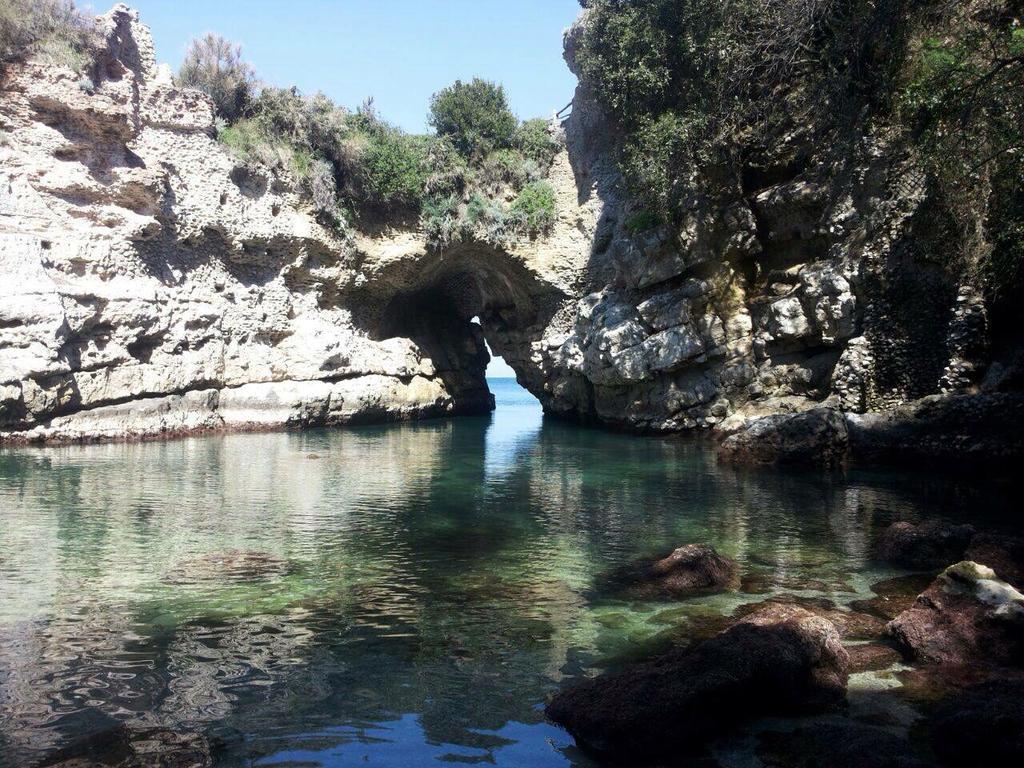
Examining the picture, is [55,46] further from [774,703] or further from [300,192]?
[774,703]

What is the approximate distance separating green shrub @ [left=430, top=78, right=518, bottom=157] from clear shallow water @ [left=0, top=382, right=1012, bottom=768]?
19.6 meters

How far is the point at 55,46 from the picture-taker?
23.8 m

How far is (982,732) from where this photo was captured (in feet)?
13.2

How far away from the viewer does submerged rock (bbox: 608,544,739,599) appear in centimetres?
790

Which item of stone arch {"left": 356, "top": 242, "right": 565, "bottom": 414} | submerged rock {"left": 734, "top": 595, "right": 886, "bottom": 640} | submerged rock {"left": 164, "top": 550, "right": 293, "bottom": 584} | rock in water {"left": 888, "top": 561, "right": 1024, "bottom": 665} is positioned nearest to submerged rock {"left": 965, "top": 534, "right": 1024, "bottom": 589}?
rock in water {"left": 888, "top": 561, "right": 1024, "bottom": 665}

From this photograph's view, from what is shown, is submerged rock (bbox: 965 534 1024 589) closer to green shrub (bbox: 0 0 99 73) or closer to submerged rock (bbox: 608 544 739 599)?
submerged rock (bbox: 608 544 739 599)

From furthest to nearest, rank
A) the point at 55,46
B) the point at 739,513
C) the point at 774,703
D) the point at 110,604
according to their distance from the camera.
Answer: the point at 55,46
the point at 739,513
the point at 110,604
the point at 774,703

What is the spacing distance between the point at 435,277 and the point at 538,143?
7681 mm

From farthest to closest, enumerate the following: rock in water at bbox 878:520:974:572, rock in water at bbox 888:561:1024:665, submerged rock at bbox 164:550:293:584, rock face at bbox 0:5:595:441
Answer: rock face at bbox 0:5:595:441 < rock in water at bbox 878:520:974:572 < submerged rock at bbox 164:550:293:584 < rock in water at bbox 888:561:1024:665

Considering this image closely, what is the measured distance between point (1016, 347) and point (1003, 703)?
1372 cm

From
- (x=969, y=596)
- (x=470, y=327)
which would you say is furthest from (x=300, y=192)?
(x=969, y=596)

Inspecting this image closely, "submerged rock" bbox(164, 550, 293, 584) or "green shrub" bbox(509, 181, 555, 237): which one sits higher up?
"green shrub" bbox(509, 181, 555, 237)

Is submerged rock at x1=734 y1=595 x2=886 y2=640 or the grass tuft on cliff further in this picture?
the grass tuft on cliff

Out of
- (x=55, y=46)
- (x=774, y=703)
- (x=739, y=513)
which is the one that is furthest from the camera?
(x=55, y=46)
